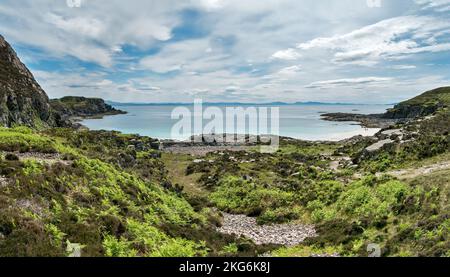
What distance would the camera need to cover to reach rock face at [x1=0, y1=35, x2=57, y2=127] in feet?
160

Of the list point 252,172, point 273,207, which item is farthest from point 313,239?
point 252,172

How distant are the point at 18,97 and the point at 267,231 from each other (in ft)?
165

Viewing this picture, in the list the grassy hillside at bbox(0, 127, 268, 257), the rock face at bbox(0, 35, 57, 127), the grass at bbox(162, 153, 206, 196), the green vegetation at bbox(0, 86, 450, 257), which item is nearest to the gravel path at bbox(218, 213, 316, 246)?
the green vegetation at bbox(0, 86, 450, 257)

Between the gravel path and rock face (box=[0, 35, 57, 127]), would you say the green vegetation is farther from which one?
rock face (box=[0, 35, 57, 127])

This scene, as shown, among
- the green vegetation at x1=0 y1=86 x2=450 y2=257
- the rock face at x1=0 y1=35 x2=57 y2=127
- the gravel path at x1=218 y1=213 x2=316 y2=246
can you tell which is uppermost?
the rock face at x1=0 y1=35 x2=57 y2=127

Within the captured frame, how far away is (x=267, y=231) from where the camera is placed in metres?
24.3

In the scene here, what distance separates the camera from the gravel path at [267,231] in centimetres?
2138

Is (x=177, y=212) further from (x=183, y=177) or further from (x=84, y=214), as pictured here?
(x=183, y=177)

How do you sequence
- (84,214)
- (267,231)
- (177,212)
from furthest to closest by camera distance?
(267,231), (177,212), (84,214)

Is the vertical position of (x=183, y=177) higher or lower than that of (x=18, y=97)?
lower

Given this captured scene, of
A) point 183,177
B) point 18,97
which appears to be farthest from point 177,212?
point 18,97

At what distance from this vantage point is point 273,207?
30.5 m

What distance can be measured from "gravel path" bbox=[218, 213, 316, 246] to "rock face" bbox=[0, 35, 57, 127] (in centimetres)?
3885
